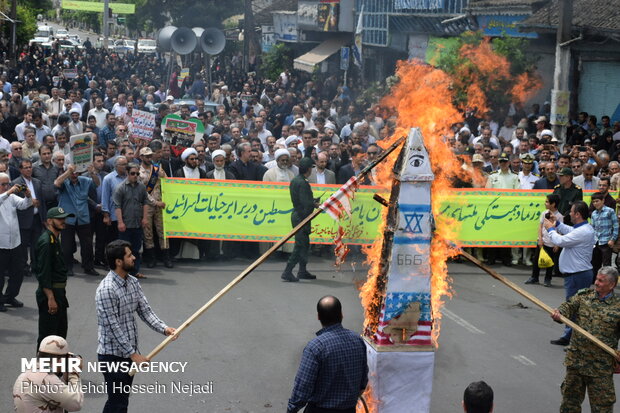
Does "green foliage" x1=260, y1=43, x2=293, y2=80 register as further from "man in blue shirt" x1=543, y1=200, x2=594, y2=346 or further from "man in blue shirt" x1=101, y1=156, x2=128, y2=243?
"man in blue shirt" x1=543, y1=200, x2=594, y2=346

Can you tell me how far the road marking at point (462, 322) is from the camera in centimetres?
1128

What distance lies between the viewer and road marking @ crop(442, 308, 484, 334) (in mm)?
11281

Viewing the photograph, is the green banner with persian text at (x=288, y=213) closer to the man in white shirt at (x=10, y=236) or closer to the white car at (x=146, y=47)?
the man in white shirt at (x=10, y=236)

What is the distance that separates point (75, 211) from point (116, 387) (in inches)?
253

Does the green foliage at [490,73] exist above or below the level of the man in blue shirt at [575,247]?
above

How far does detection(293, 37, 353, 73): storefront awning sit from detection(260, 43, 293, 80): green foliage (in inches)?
38.4

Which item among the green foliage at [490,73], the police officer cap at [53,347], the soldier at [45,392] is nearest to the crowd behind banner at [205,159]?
the green foliage at [490,73]

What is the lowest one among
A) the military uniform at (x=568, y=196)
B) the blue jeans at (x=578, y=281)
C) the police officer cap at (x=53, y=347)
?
the blue jeans at (x=578, y=281)

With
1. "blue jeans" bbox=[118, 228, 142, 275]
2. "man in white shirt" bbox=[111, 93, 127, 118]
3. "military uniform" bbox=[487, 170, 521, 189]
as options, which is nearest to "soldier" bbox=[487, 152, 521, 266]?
"military uniform" bbox=[487, 170, 521, 189]

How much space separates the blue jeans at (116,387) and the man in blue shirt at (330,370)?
1596mm

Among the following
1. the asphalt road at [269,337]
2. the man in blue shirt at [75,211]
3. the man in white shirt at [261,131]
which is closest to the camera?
the asphalt road at [269,337]

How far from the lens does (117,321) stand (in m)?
6.94

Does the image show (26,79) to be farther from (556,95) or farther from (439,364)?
(439,364)

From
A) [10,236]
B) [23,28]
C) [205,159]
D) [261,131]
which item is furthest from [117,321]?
[23,28]
